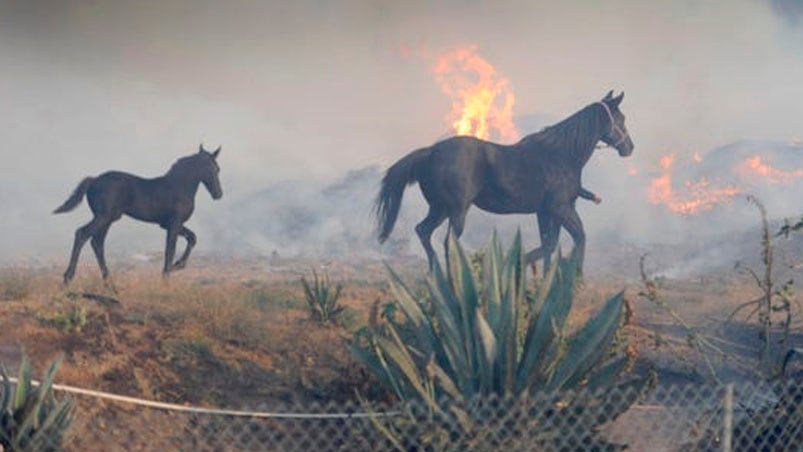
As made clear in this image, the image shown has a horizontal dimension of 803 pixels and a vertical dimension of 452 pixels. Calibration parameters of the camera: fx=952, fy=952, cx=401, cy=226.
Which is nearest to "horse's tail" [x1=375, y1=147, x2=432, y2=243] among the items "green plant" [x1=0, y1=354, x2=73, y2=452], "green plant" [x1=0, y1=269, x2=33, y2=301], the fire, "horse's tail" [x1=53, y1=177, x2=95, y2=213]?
"horse's tail" [x1=53, y1=177, x2=95, y2=213]

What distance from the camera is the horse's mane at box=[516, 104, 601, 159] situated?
1396 centimetres

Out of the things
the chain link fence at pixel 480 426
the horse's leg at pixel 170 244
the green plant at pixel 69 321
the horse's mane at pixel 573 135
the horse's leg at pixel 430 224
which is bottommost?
the chain link fence at pixel 480 426

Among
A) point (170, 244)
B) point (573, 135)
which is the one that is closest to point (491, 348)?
point (573, 135)

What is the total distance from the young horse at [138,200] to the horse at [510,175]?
2774 millimetres

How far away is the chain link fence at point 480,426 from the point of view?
22.5 feet

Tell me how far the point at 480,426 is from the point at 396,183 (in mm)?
6983

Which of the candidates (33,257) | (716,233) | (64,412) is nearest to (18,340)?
(64,412)

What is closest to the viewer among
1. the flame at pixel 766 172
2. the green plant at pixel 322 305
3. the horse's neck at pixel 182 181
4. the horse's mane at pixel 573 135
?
the green plant at pixel 322 305

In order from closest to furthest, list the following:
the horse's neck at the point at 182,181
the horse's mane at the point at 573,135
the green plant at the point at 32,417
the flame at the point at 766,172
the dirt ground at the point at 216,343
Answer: the green plant at the point at 32,417 → the dirt ground at the point at 216,343 → the horse's neck at the point at 182,181 → the horse's mane at the point at 573,135 → the flame at the point at 766,172

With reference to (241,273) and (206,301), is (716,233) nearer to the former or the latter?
(241,273)

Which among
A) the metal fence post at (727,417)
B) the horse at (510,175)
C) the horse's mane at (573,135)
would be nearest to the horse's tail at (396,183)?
the horse at (510,175)

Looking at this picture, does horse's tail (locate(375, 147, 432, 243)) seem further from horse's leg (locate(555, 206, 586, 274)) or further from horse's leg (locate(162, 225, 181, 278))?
horse's leg (locate(162, 225, 181, 278))

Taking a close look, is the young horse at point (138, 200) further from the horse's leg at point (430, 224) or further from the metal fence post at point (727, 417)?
the metal fence post at point (727, 417)

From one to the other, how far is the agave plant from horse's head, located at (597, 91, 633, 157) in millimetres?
6761
